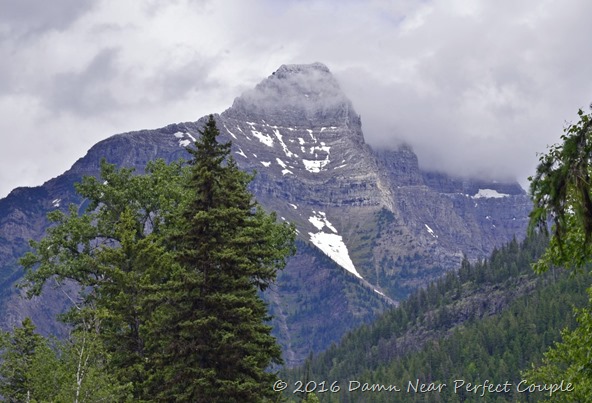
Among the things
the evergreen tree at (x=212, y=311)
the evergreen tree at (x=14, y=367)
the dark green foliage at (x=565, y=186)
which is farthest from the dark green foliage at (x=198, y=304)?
the dark green foliage at (x=565, y=186)

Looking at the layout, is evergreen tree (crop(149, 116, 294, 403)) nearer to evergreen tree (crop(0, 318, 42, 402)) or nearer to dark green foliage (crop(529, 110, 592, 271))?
evergreen tree (crop(0, 318, 42, 402))

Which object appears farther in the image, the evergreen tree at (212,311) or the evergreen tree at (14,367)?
the evergreen tree at (14,367)

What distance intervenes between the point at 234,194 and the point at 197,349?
656cm

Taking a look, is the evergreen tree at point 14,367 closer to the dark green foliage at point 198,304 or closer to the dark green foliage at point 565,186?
the dark green foliage at point 198,304

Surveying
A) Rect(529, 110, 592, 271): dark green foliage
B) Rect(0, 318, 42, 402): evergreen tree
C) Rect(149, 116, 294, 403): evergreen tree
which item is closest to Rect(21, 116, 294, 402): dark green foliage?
Rect(149, 116, 294, 403): evergreen tree

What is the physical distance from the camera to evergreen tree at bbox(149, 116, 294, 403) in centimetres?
2645

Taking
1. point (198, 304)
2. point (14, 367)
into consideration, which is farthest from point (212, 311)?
point (14, 367)

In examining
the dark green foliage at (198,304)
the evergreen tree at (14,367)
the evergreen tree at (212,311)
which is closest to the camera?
the evergreen tree at (212,311)

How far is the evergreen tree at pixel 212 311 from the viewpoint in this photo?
26.5m

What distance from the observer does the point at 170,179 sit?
44.0 metres

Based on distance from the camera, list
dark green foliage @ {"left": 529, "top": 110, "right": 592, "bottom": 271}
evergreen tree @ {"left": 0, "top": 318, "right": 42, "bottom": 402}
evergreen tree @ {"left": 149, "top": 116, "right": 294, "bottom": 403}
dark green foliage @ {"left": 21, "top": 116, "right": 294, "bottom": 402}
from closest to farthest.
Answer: dark green foliage @ {"left": 529, "top": 110, "right": 592, "bottom": 271}, evergreen tree @ {"left": 149, "top": 116, "right": 294, "bottom": 403}, dark green foliage @ {"left": 21, "top": 116, "right": 294, "bottom": 402}, evergreen tree @ {"left": 0, "top": 318, "right": 42, "bottom": 402}

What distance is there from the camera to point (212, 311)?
89.8 ft

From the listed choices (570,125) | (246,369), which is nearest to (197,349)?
(246,369)

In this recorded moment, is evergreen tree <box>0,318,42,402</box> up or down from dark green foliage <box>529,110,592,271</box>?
down
